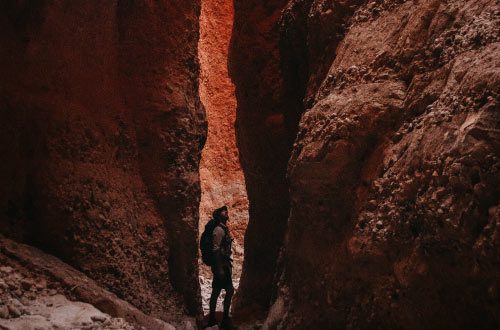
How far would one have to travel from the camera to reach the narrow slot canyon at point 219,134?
45.6 feet

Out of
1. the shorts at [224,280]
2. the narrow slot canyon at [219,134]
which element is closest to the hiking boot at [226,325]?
the shorts at [224,280]

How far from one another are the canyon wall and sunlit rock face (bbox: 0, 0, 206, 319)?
1443mm

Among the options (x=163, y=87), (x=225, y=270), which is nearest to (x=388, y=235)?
(x=225, y=270)

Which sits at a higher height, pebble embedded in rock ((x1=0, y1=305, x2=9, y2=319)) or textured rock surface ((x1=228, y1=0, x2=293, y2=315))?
textured rock surface ((x1=228, y1=0, x2=293, y2=315))

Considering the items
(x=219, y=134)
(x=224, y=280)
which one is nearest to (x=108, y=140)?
(x=224, y=280)

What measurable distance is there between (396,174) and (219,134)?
11.8m

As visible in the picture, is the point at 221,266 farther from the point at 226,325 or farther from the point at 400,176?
the point at 400,176

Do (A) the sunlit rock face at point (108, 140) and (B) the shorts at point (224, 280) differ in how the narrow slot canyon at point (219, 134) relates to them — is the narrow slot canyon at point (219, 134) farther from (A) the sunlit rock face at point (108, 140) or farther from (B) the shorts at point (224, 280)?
(A) the sunlit rock face at point (108, 140)

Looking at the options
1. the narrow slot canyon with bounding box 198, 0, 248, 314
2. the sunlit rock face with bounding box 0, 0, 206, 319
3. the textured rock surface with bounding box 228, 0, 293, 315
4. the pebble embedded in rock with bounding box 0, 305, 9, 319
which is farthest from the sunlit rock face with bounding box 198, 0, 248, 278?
the pebble embedded in rock with bounding box 0, 305, 9, 319

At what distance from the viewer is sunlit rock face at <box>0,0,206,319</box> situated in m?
4.88

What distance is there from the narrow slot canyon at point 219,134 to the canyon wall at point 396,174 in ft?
26.0

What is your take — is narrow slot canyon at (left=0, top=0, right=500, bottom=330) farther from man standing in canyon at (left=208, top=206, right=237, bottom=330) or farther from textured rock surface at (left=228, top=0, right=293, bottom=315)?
textured rock surface at (left=228, top=0, right=293, bottom=315)

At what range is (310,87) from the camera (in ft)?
19.4

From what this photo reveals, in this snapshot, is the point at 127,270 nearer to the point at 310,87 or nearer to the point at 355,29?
the point at 310,87
